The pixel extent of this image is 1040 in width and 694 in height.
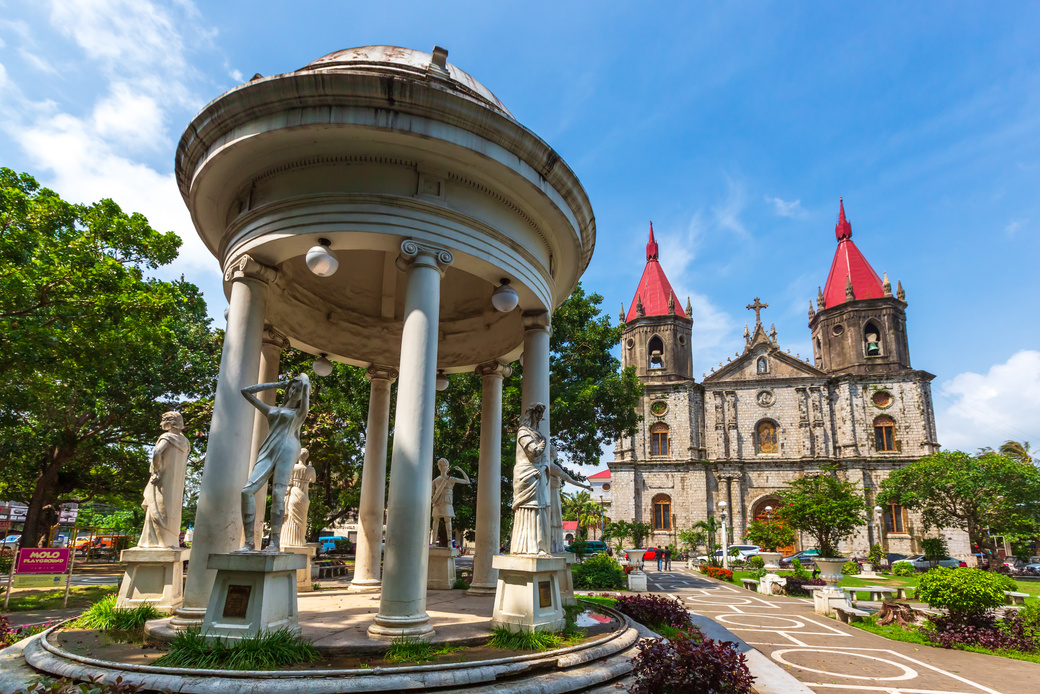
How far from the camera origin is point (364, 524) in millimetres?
11586

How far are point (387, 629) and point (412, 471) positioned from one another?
167 cm

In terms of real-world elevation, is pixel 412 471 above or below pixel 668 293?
below

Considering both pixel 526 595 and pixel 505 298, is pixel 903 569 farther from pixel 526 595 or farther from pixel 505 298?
pixel 505 298

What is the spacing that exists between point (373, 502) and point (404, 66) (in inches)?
314

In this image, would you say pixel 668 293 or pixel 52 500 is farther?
pixel 668 293

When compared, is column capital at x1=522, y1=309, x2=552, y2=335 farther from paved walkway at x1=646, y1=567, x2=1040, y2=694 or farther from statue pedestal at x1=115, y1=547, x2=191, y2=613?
paved walkway at x1=646, y1=567, x2=1040, y2=694

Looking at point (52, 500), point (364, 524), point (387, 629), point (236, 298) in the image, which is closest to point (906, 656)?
point (387, 629)

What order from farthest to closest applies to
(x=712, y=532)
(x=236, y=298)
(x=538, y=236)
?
(x=712, y=532), (x=538, y=236), (x=236, y=298)

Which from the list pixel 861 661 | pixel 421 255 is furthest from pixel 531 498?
pixel 861 661

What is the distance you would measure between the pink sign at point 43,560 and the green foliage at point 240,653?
887 centimetres

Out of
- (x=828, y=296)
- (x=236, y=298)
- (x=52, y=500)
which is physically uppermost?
(x=828, y=296)

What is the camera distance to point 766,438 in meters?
47.1

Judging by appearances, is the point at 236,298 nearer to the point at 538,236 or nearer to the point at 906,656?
the point at 538,236

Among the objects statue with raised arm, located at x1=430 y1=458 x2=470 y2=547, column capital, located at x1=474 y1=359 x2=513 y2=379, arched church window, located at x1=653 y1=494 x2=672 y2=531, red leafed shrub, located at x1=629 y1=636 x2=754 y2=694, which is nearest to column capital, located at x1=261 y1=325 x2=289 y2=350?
column capital, located at x1=474 y1=359 x2=513 y2=379
